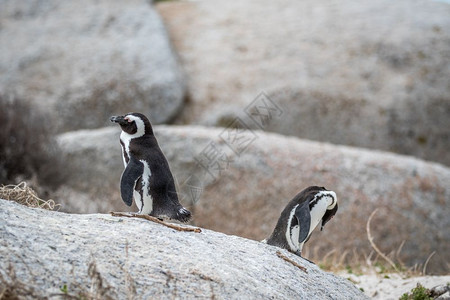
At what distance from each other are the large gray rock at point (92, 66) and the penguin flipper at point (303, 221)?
9.11 meters

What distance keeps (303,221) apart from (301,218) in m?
0.03

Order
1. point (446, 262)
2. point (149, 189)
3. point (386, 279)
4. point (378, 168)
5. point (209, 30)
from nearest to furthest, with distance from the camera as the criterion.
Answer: point (149, 189), point (386, 279), point (446, 262), point (378, 168), point (209, 30)

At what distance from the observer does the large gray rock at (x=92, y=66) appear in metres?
14.9

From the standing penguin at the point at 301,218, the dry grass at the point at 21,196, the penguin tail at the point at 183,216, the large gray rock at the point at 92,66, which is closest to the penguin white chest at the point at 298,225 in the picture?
the standing penguin at the point at 301,218

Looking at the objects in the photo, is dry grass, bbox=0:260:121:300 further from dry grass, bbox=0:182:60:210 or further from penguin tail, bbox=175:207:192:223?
dry grass, bbox=0:182:60:210

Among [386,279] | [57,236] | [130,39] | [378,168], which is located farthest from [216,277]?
[130,39]

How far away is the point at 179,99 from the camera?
1504 cm

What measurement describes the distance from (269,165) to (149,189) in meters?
5.76

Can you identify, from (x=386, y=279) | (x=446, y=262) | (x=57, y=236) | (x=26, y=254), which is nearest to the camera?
(x=26, y=254)

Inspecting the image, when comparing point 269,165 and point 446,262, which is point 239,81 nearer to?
point 269,165

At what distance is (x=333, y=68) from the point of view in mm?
15375

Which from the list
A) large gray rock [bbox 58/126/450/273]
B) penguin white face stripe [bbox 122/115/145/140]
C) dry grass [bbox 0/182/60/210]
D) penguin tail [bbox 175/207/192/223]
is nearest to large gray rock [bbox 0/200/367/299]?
penguin tail [bbox 175/207/192/223]

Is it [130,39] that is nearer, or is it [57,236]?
[57,236]

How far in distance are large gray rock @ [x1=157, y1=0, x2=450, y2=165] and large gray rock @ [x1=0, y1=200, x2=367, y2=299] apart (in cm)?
936
